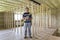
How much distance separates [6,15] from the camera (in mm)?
8070

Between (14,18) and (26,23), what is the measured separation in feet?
18.2

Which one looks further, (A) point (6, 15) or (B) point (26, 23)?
(A) point (6, 15)

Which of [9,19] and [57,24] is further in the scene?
[57,24]

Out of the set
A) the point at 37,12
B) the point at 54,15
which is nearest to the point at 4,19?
the point at 37,12

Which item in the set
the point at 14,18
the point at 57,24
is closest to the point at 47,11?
the point at 57,24

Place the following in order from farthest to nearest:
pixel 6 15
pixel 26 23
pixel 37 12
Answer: pixel 37 12 < pixel 6 15 < pixel 26 23

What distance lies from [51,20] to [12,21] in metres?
3.26

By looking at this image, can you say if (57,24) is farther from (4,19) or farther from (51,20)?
(4,19)

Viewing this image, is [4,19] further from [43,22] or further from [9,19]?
[43,22]

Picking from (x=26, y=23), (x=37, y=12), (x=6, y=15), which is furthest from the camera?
(x=37, y=12)

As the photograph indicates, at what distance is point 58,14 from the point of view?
8.89 m

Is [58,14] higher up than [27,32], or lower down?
higher up

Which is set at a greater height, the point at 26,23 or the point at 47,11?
the point at 47,11

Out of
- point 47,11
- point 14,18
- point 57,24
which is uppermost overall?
point 47,11
